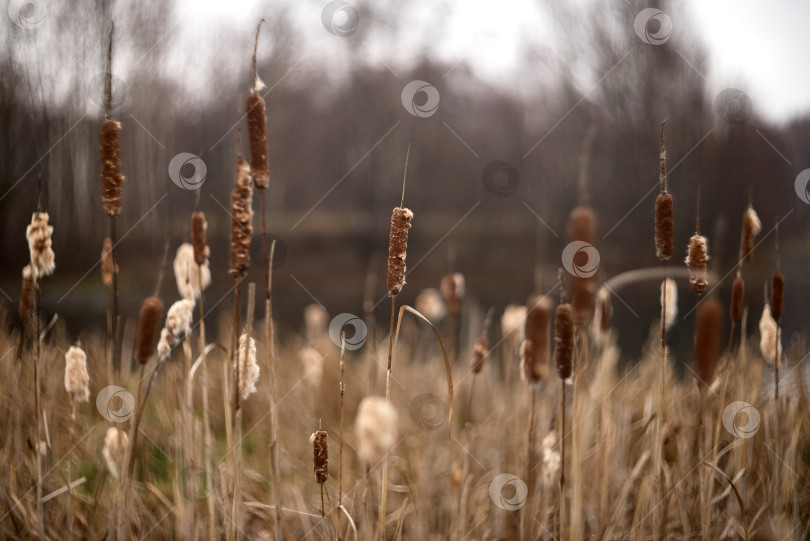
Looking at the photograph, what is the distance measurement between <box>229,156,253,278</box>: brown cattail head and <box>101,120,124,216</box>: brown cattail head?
239 millimetres

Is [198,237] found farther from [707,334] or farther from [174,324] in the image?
[707,334]

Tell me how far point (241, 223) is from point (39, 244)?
1.71 ft

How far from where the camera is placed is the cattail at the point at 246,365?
0.94m

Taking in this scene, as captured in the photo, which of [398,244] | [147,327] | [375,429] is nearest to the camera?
[375,429]

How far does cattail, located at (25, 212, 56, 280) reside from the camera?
1104 mm

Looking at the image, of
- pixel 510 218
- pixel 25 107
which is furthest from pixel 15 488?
pixel 510 218

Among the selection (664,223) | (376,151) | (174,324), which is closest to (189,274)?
(174,324)

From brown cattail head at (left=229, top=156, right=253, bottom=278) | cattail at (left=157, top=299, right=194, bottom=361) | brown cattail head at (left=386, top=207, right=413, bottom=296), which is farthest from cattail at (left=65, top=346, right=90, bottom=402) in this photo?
brown cattail head at (left=386, top=207, right=413, bottom=296)

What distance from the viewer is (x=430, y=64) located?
38.1 ft

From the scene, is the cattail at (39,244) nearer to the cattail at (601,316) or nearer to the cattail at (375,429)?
the cattail at (375,429)

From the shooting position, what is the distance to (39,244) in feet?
3.64

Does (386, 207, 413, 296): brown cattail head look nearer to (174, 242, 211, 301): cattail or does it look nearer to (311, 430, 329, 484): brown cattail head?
(311, 430, 329, 484): brown cattail head

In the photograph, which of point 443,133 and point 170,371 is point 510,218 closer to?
point 443,133

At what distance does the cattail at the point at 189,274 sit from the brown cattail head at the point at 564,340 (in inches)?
26.5
